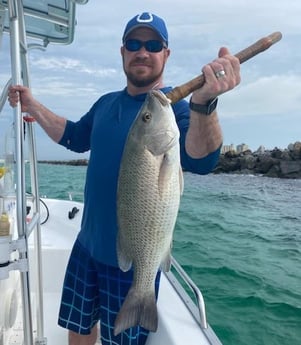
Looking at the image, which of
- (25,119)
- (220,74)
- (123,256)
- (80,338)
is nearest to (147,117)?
(220,74)

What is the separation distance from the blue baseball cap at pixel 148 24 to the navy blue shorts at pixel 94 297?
1.28m

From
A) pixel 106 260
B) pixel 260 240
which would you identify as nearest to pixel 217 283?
pixel 260 240

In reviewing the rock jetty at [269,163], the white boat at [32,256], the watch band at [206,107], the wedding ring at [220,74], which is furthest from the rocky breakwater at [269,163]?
the wedding ring at [220,74]

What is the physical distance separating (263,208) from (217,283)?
10.8m

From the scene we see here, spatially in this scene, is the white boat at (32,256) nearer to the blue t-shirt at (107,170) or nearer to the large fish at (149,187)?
the blue t-shirt at (107,170)

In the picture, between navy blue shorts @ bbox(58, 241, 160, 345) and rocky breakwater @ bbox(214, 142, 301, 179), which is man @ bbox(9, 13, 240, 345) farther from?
rocky breakwater @ bbox(214, 142, 301, 179)

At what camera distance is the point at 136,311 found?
1.90 meters

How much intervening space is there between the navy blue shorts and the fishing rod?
1078 mm

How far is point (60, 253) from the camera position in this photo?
4.11 m

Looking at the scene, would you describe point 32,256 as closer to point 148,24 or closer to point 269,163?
point 148,24

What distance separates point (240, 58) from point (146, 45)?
67 centimetres

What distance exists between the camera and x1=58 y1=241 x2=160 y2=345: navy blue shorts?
2.35m

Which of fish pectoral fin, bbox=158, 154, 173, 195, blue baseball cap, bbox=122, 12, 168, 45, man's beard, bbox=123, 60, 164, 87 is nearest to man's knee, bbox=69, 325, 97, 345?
fish pectoral fin, bbox=158, 154, 173, 195

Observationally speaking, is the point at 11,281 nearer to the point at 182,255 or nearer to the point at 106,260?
the point at 106,260
